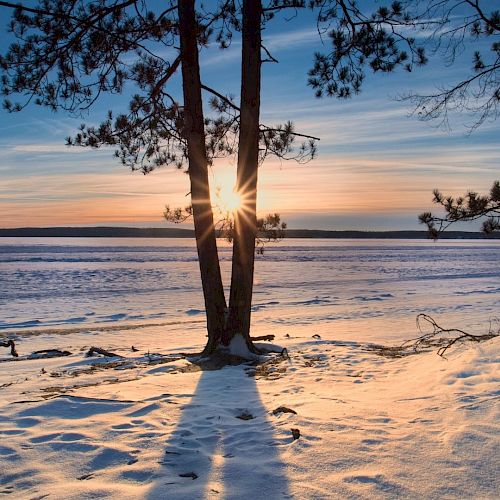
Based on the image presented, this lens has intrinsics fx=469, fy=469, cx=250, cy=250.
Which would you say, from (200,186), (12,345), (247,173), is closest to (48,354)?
(12,345)

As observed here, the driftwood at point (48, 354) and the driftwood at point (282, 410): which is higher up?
the driftwood at point (282, 410)

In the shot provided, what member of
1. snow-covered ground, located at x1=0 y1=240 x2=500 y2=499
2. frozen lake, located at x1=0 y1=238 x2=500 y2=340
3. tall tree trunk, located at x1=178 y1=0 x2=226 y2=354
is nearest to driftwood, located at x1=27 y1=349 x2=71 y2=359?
snow-covered ground, located at x1=0 y1=240 x2=500 y2=499

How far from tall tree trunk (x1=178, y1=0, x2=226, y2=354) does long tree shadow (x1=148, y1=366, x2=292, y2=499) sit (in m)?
2.32

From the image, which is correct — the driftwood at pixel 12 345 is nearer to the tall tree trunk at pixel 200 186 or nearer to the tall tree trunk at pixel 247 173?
the tall tree trunk at pixel 200 186

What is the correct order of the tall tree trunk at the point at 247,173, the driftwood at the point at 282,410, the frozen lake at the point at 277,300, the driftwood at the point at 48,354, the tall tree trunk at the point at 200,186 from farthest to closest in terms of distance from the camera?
1. the frozen lake at the point at 277,300
2. the driftwood at the point at 48,354
3. the tall tree trunk at the point at 200,186
4. the tall tree trunk at the point at 247,173
5. the driftwood at the point at 282,410

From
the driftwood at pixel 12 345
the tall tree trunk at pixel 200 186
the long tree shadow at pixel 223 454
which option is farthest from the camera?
the driftwood at pixel 12 345

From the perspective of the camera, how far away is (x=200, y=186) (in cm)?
685

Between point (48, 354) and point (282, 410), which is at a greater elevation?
point (282, 410)

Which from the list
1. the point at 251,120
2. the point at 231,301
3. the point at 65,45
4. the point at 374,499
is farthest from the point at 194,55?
the point at 374,499

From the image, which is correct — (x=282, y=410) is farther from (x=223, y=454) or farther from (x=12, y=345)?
(x=12, y=345)

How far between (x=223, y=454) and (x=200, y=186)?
14.3 feet

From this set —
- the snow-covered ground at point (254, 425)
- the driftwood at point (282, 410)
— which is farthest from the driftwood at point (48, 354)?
the driftwood at point (282, 410)

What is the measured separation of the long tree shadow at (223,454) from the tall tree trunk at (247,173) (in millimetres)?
2250

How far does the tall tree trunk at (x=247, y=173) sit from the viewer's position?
6621 mm
